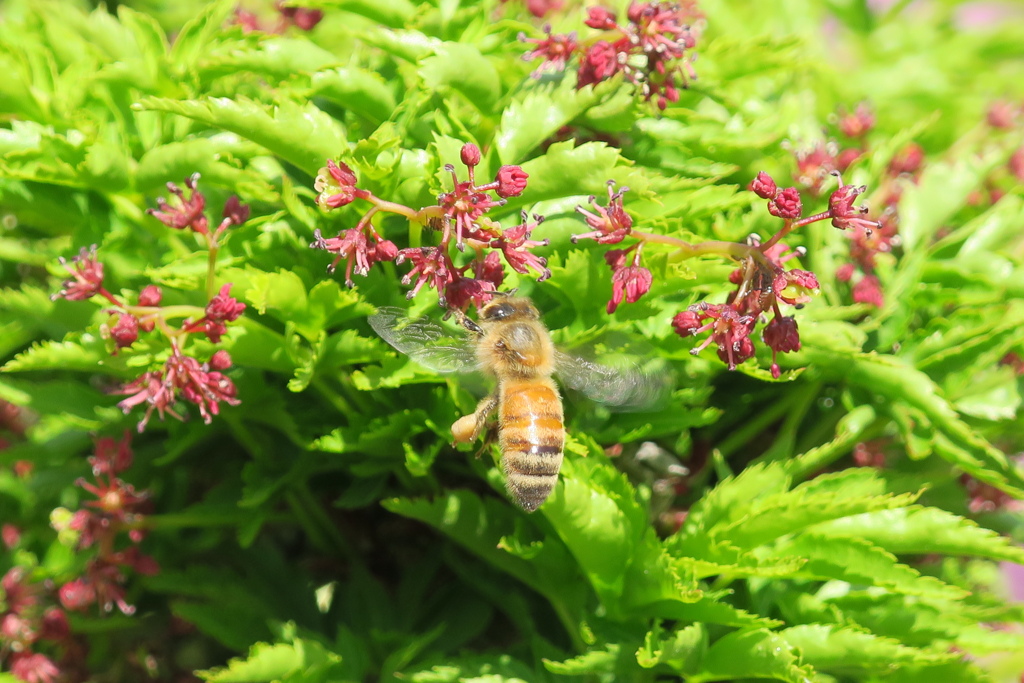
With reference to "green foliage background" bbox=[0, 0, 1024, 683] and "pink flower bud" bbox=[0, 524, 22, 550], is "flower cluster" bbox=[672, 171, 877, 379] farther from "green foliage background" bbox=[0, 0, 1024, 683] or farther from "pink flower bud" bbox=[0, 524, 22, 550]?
"pink flower bud" bbox=[0, 524, 22, 550]

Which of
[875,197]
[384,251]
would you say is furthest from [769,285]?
[875,197]

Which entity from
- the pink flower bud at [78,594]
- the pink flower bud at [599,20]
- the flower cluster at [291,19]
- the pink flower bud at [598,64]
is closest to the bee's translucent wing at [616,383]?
the pink flower bud at [598,64]

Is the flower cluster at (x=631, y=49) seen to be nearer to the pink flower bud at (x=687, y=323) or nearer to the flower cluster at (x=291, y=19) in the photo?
the pink flower bud at (x=687, y=323)

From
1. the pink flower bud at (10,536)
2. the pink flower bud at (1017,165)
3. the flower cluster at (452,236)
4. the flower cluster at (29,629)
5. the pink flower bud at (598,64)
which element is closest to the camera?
the flower cluster at (452,236)

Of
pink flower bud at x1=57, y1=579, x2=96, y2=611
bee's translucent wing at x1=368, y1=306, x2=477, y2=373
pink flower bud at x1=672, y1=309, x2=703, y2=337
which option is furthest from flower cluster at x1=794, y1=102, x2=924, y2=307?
pink flower bud at x1=57, y1=579, x2=96, y2=611

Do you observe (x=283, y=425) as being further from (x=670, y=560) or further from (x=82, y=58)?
(x=82, y=58)

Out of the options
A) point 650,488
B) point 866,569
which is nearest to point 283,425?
point 650,488

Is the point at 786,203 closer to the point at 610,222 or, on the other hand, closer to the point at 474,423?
the point at 610,222
